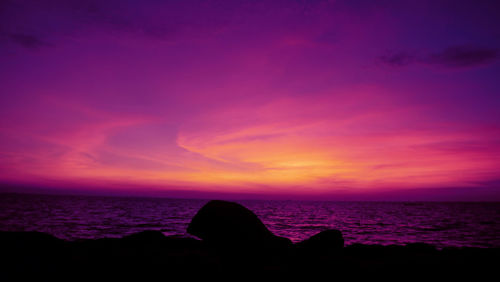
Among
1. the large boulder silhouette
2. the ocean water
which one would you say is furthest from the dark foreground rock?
the ocean water

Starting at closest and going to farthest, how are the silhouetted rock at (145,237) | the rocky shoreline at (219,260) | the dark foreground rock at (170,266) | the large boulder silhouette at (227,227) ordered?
the dark foreground rock at (170,266), the rocky shoreline at (219,260), the large boulder silhouette at (227,227), the silhouetted rock at (145,237)

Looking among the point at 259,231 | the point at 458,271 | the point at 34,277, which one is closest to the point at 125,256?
the point at 34,277

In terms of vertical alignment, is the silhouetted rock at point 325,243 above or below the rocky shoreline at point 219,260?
below

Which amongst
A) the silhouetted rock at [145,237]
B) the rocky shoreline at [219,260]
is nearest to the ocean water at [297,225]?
the silhouetted rock at [145,237]

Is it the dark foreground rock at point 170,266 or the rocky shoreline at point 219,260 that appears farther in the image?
the rocky shoreline at point 219,260

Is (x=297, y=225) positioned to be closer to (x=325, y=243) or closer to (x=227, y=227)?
(x=325, y=243)

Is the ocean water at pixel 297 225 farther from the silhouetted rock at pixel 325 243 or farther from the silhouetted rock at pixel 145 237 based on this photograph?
the silhouetted rock at pixel 145 237

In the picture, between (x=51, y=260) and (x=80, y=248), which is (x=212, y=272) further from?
(x=80, y=248)

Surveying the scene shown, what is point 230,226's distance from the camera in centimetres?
972

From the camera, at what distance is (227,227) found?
31.9 feet

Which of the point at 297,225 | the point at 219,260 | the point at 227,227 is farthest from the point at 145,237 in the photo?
the point at 297,225

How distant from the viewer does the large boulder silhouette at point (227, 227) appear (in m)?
9.68

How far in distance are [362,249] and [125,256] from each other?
9092 mm

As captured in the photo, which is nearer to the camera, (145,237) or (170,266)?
(170,266)
